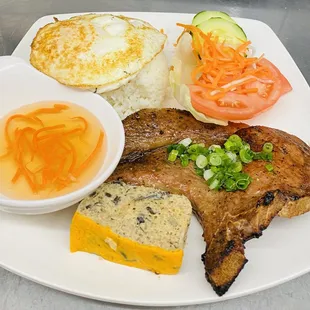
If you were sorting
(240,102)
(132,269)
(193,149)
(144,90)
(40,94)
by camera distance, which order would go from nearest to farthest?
(132,269) → (193,149) → (40,94) → (240,102) → (144,90)

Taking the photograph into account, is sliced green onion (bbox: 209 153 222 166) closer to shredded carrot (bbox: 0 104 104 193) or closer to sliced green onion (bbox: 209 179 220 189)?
sliced green onion (bbox: 209 179 220 189)

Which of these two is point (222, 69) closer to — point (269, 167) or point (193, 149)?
point (193, 149)

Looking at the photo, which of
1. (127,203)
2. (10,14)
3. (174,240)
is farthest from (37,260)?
(10,14)

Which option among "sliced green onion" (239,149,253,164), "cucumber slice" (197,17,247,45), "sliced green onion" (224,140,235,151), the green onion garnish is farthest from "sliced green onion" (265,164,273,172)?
"cucumber slice" (197,17,247,45)

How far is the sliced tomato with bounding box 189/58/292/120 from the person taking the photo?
2828 mm

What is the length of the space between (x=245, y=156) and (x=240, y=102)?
2.01ft

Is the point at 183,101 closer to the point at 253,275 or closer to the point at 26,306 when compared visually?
the point at 253,275

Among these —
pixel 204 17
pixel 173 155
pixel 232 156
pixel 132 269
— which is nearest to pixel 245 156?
pixel 232 156

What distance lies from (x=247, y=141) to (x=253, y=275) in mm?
815

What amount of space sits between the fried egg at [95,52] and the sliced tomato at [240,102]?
42 cm

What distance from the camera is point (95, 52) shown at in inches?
109

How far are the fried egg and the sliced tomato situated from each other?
1.37 feet

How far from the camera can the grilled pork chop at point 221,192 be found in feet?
6.78

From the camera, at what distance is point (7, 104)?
2625mm
